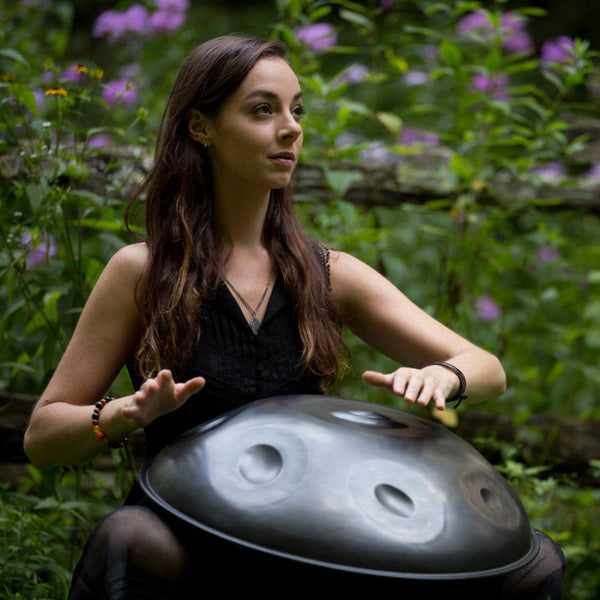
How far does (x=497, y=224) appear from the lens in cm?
362

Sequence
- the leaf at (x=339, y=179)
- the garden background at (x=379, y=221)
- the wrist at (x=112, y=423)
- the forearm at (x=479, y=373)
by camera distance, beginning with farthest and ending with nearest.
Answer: the leaf at (x=339, y=179)
the garden background at (x=379, y=221)
the forearm at (x=479, y=373)
the wrist at (x=112, y=423)

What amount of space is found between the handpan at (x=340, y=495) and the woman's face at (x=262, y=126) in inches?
22.4

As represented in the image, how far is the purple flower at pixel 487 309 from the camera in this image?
399 centimetres

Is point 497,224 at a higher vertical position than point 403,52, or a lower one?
lower

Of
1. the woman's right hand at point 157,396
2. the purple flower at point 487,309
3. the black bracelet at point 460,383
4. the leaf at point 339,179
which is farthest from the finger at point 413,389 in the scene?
the purple flower at point 487,309

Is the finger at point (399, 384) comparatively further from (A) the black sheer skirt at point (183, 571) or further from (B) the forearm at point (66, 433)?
(B) the forearm at point (66, 433)

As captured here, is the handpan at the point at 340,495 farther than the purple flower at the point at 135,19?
No

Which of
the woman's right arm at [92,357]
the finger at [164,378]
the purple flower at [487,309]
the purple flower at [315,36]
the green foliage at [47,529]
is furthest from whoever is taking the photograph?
the purple flower at [487,309]

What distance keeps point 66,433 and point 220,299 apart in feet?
1.48

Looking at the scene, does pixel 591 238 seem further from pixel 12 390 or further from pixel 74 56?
pixel 74 56

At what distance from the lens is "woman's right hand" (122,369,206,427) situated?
63.2 inches

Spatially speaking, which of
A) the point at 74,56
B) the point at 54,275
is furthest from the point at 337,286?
the point at 74,56

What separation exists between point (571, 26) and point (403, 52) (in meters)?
2.52

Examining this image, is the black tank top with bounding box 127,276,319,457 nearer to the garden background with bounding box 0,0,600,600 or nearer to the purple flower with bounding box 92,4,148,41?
the garden background with bounding box 0,0,600,600
